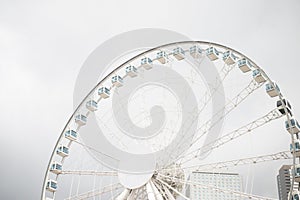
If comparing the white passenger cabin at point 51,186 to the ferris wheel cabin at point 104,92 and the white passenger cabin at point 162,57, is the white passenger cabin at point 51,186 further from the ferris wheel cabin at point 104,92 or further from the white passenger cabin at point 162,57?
the white passenger cabin at point 162,57

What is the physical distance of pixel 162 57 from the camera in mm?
26031

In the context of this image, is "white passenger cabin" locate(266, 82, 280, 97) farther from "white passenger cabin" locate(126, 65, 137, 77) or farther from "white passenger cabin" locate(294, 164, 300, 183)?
"white passenger cabin" locate(126, 65, 137, 77)

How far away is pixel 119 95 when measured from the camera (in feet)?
86.4

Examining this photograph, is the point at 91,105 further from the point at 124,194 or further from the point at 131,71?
the point at 124,194

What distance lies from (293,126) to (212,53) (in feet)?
23.1

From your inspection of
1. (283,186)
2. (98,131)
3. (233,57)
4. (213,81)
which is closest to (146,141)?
(98,131)

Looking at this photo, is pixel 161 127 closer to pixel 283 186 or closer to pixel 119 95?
pixel 119 95

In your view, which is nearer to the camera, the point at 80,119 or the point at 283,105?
the point at 283,105

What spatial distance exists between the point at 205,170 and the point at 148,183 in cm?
355

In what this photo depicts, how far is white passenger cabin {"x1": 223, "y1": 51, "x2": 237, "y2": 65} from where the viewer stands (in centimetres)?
2533

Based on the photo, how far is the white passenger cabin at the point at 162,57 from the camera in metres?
26.0

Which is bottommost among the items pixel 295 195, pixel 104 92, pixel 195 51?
pixel 295 195

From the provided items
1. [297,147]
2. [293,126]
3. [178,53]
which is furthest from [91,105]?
[297,147]

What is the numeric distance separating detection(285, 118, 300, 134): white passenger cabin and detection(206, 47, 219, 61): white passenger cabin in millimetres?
6352
